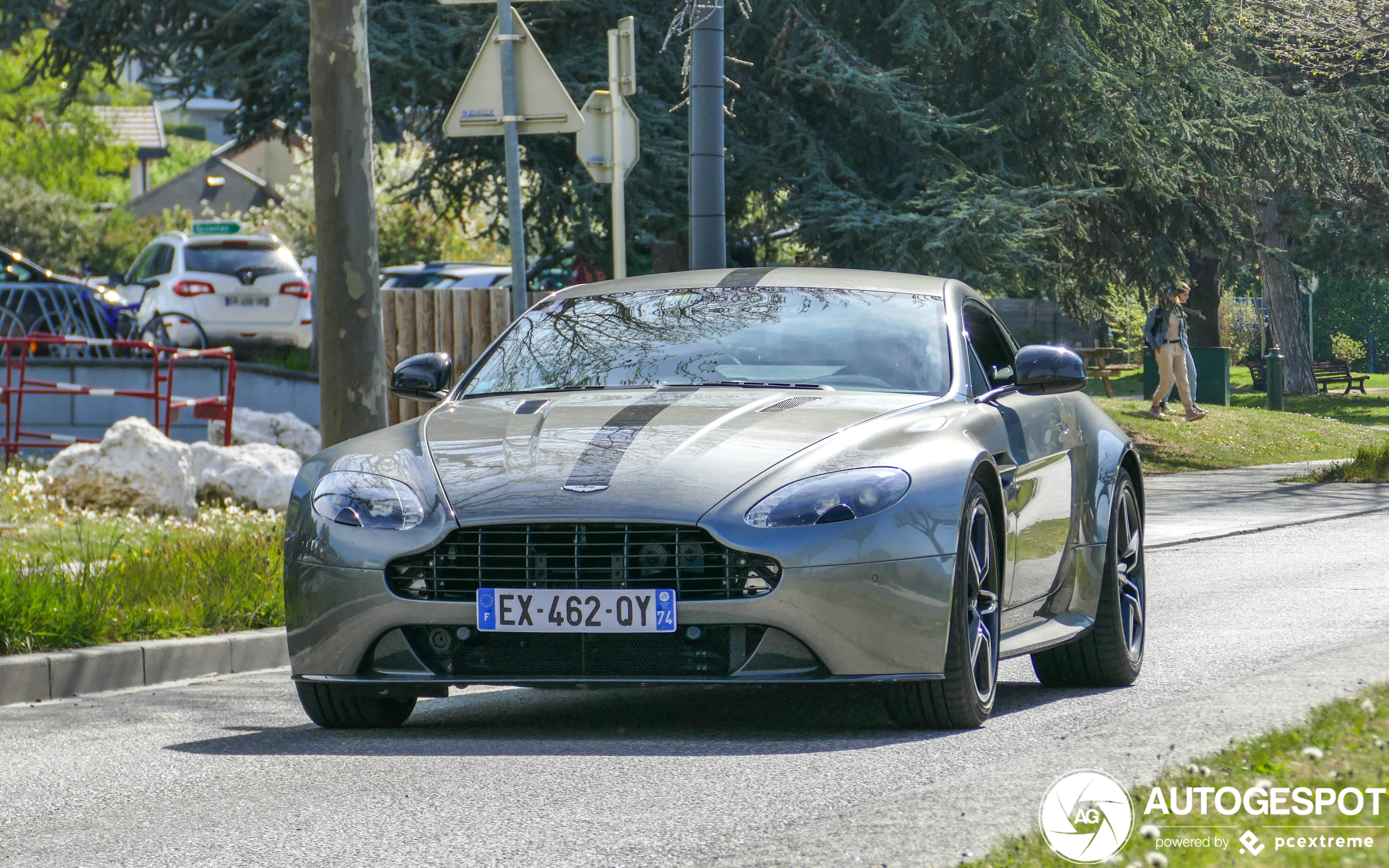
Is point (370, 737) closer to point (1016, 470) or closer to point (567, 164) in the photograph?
point (1016, 470)

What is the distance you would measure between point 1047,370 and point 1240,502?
11.6 metres

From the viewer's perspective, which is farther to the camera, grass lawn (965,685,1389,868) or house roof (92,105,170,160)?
house roof (92,105,170,160)

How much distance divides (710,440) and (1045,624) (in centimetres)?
165

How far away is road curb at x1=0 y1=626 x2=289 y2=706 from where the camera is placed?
7.62 meters

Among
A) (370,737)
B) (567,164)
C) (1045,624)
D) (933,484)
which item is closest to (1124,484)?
(1045,624)

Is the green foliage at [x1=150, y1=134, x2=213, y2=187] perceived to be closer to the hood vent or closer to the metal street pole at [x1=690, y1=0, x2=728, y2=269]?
the metal street pole at [x1=690, y1=0, x2=728, y2=269]

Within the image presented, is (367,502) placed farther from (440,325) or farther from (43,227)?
(43,227)

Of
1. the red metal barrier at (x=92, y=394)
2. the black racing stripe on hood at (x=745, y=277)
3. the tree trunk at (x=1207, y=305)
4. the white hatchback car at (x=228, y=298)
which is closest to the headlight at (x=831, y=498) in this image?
the black racing stripe on hood at (x=745, y=277)

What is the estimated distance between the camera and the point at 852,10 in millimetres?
22062

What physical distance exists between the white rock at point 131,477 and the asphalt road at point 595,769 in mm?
5638

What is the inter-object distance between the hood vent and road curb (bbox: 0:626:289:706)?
2.45 meters

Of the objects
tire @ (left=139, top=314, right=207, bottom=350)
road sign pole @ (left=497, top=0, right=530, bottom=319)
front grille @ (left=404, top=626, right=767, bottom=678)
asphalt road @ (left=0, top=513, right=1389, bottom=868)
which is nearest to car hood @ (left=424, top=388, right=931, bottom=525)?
front grille @ (left=404, top=626, right=767, bottom=678)

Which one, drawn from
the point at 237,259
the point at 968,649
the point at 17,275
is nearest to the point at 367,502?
the point at 968,649

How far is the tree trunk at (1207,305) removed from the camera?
36.8 metres
